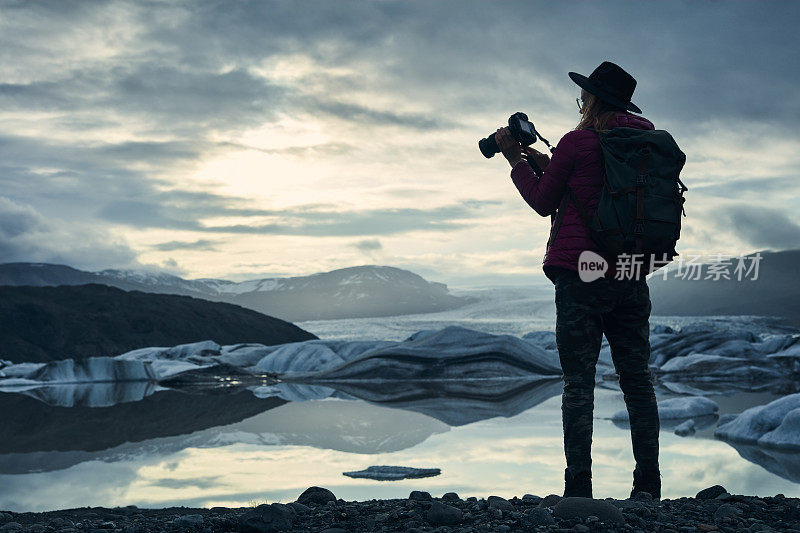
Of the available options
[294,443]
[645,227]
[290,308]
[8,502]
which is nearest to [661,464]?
[645,227]

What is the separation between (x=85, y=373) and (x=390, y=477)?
31.0ft

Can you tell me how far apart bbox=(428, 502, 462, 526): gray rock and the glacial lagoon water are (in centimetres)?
99

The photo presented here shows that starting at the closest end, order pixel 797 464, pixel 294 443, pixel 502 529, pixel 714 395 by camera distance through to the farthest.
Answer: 1. pixel 502 529
2. pixel 797 464
3. pixel 294 443
4. pixel 714 395

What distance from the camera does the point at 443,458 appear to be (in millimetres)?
4871

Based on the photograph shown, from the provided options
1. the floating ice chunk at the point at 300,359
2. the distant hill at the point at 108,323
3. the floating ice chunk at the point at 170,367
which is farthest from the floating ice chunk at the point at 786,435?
the distant hill at the point at 108,323

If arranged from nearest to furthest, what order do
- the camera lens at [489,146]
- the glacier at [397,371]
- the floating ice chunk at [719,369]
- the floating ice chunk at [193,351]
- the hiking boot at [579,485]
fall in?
the hiking boot at [579,485] < the camera lens at [489,146] < the glacier at [397,371] < the floating ice chunk at [719,369] < the floating ice chunk at [193,351]

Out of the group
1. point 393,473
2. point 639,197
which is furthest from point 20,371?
point 639,197

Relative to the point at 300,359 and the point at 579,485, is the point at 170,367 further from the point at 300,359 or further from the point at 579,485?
the point at 579,485

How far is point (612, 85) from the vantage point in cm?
351

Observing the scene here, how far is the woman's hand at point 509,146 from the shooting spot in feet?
12.0

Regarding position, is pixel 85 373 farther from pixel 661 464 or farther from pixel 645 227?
pixel 645 227

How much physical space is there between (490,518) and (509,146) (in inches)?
68.8

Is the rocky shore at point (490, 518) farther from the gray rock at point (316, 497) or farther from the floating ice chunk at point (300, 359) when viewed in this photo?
the floating ice chunk at point (300, 359)

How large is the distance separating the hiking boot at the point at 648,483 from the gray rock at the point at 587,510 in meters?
0.82
